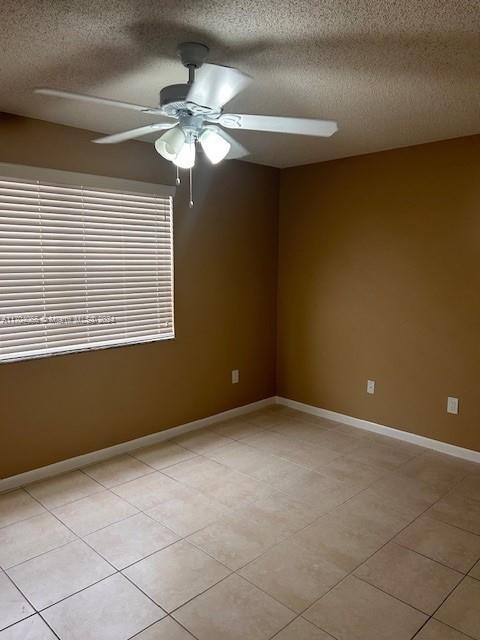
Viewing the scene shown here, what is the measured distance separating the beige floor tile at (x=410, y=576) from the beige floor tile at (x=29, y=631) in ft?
4.43

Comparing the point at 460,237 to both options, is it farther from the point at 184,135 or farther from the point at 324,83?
the point at 184,135

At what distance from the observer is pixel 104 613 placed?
76.4 inches

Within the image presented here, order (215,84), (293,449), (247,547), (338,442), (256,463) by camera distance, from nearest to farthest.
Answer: (215,84), (247,547), (256,463), (293,449), (338,442)

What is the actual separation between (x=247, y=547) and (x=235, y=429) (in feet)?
5.45

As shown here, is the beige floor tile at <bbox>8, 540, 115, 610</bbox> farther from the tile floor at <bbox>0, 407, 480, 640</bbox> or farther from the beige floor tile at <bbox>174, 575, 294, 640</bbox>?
the beige floor tile at <bbox>174, 575, 294, 640</bbox>

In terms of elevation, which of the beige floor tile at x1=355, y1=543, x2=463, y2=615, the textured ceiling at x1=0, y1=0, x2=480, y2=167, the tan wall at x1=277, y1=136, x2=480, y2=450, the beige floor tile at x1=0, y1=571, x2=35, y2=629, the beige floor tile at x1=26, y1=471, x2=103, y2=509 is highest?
the textured ceiling at x1=0, y1=0, x2=480, y2=167

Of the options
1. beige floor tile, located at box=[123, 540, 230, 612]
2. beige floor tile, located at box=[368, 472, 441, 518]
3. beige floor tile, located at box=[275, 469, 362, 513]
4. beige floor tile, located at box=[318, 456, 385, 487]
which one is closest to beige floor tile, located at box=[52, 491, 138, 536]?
beige floor tile, located at box=[123, 540, 230, 612]

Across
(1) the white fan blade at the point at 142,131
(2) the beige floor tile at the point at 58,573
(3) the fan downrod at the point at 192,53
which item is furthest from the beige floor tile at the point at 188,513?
(3) the fan downrod at the point at 192,53

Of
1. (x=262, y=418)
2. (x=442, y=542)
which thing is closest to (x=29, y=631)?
(x=442, y=542)

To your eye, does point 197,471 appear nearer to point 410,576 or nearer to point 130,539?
point 130,539

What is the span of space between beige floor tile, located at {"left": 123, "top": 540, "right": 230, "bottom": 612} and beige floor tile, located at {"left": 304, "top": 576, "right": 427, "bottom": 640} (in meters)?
0.49

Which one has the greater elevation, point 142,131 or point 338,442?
point 142,131

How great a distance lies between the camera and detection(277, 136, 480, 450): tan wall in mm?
3393

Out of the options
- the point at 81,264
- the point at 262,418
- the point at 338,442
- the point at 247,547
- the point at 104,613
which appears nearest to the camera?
the point at 104,613
